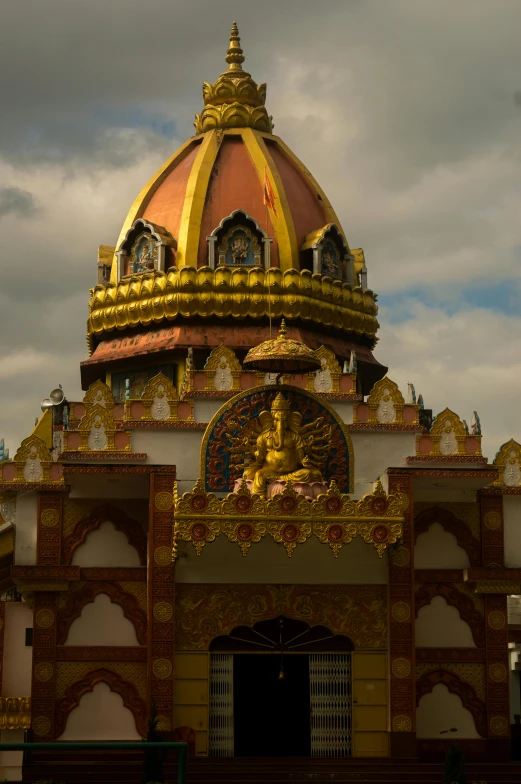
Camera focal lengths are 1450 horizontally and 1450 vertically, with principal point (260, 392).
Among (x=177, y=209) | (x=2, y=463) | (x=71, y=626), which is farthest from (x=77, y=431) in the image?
(x=177, y=209)

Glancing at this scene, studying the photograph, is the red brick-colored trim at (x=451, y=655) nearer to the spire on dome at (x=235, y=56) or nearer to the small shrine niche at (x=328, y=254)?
the small shrine niche at (x=328, y=254)

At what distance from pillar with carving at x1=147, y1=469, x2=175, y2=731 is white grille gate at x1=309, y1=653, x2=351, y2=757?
300 centimetres

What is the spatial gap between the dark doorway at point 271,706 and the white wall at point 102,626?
2.28 meters

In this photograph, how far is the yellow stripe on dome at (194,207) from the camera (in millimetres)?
35094

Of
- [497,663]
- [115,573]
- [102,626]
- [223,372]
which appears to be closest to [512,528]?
[497,663]

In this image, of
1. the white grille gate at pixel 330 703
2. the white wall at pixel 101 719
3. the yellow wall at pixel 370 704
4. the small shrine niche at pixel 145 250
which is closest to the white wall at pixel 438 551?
the yellow wall at pixel 370 704

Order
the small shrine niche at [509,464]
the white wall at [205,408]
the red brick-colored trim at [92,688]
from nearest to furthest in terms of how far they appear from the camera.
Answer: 1. the red brick-colored trim at [92,688]
2. the white wall at [205,408]
3. the small shrine niche at [509,464]

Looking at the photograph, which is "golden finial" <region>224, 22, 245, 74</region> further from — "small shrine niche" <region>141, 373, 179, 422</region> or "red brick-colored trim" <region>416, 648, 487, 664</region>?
"red brick-colored trim" <region>416, 648, 487, 664</region>

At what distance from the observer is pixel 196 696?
28.5 meters

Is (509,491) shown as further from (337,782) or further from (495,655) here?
(337,782)

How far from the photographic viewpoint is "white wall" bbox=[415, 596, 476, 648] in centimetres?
2989

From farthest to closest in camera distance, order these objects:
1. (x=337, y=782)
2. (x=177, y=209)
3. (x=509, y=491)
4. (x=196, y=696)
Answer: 1. (x=177, y=209)
2. (x=509, y=491)
3. (x=196, y=696)
4. (x=337, y=782)

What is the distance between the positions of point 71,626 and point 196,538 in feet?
12.9

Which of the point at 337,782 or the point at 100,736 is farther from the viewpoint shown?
the point at 100,736
